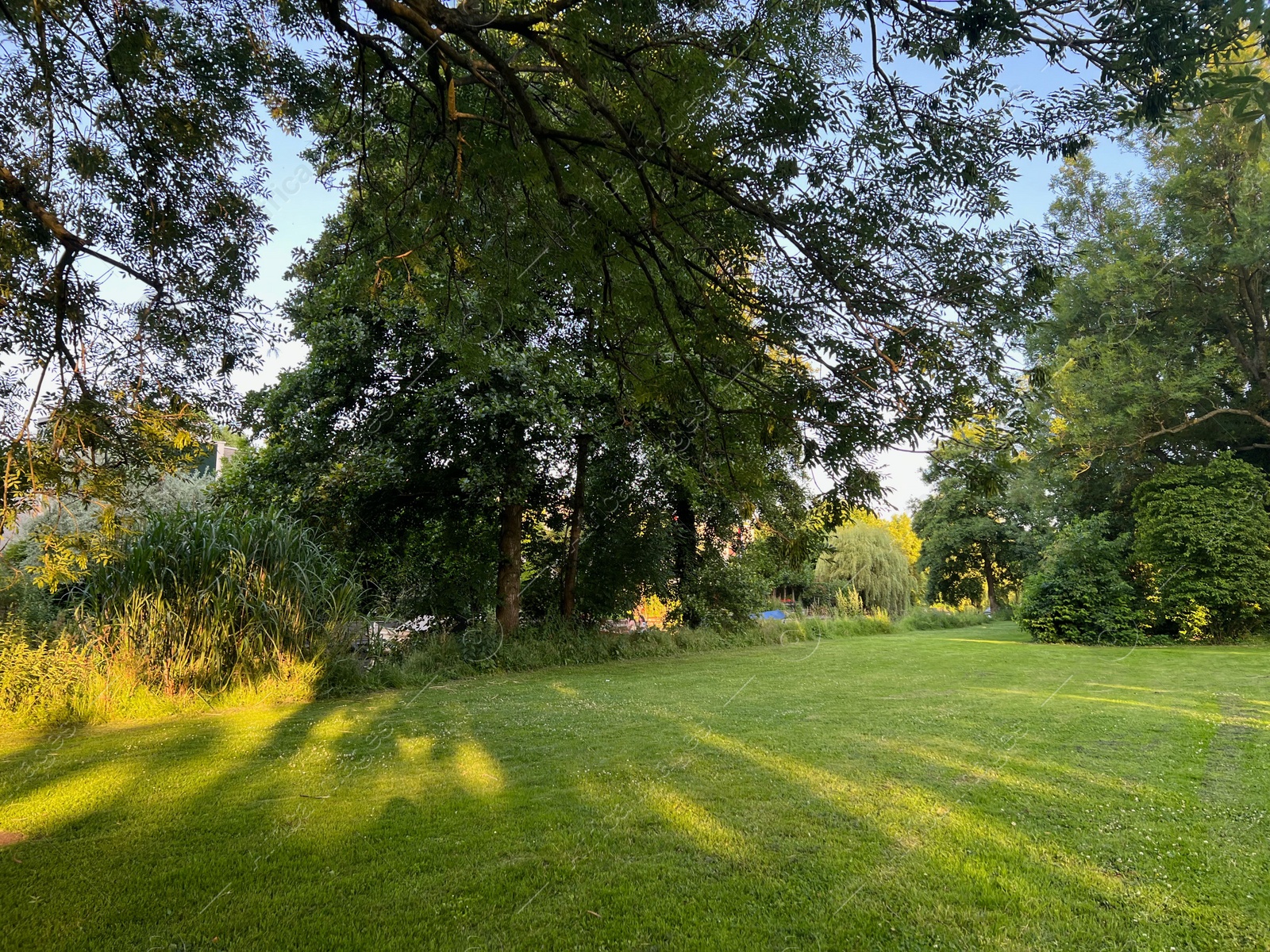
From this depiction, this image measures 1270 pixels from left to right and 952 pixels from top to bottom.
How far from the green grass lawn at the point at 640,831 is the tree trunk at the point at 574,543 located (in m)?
6.26

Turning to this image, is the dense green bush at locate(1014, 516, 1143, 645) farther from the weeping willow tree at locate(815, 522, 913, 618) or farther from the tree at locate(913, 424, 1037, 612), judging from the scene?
the weeping willow tree at locate(815, 522, 913, 618)

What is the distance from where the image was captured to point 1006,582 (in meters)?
30.9

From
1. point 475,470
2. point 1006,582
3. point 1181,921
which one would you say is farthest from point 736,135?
point 1006,582

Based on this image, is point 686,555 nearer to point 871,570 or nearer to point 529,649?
point 529,649

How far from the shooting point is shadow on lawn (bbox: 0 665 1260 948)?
2.56 metres

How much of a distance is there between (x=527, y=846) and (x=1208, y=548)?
18.1m

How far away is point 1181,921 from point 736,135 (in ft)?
13.4

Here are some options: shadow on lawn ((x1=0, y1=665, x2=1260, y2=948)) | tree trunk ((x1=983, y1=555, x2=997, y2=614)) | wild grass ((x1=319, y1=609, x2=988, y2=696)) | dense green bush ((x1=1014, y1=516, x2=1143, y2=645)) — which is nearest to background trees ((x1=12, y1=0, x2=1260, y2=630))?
shadow on lawn ((x1=0, y1=665, x2=1260, y2=948))

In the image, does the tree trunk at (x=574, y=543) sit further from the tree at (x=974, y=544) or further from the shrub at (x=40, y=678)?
the tree at (x=974, y=544)

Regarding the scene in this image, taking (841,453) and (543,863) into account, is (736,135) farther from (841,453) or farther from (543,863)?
(543,863)

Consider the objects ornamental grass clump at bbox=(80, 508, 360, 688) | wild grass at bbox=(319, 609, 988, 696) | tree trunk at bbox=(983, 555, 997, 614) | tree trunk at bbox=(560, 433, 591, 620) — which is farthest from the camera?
tree trunk at bbox=(983, 555, 997, 614)

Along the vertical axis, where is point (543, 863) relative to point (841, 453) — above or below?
below

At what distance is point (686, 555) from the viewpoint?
1498 cm

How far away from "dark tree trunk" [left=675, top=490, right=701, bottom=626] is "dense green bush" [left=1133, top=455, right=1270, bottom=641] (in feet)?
36.6
